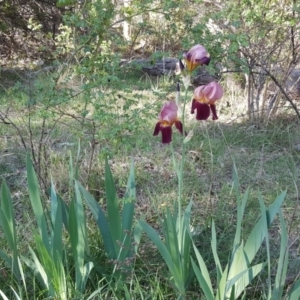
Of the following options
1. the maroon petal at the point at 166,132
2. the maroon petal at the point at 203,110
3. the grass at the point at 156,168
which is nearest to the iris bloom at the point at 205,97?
the maroon petal at the point at 203,110

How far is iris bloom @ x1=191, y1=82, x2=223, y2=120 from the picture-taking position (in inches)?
53.2

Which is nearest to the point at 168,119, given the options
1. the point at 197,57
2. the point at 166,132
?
the point at 166,132

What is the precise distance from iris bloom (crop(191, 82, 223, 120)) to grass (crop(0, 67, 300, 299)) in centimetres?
44

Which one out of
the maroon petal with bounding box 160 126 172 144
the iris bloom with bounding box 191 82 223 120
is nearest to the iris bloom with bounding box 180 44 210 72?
the iris bloom with bounding box 191 82 223 120

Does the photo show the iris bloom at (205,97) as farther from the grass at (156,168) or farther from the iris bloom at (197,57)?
the grass at (156,168)

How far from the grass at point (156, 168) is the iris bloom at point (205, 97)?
442 millimetres

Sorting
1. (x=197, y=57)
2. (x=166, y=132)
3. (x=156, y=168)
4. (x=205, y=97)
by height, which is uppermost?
(x=197, y=57)

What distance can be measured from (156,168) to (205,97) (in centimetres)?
172

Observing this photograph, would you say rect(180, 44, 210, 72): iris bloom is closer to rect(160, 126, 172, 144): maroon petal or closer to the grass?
rect(160, 126, 172, 144): maroon petal

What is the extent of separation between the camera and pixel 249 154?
11.0ft

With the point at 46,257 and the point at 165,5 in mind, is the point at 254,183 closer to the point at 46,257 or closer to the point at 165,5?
the point at 165,5

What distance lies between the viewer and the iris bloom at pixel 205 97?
4.43 feet

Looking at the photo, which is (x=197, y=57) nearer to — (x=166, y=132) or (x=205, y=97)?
(x=205, y=97)

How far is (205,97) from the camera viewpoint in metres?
1.37
